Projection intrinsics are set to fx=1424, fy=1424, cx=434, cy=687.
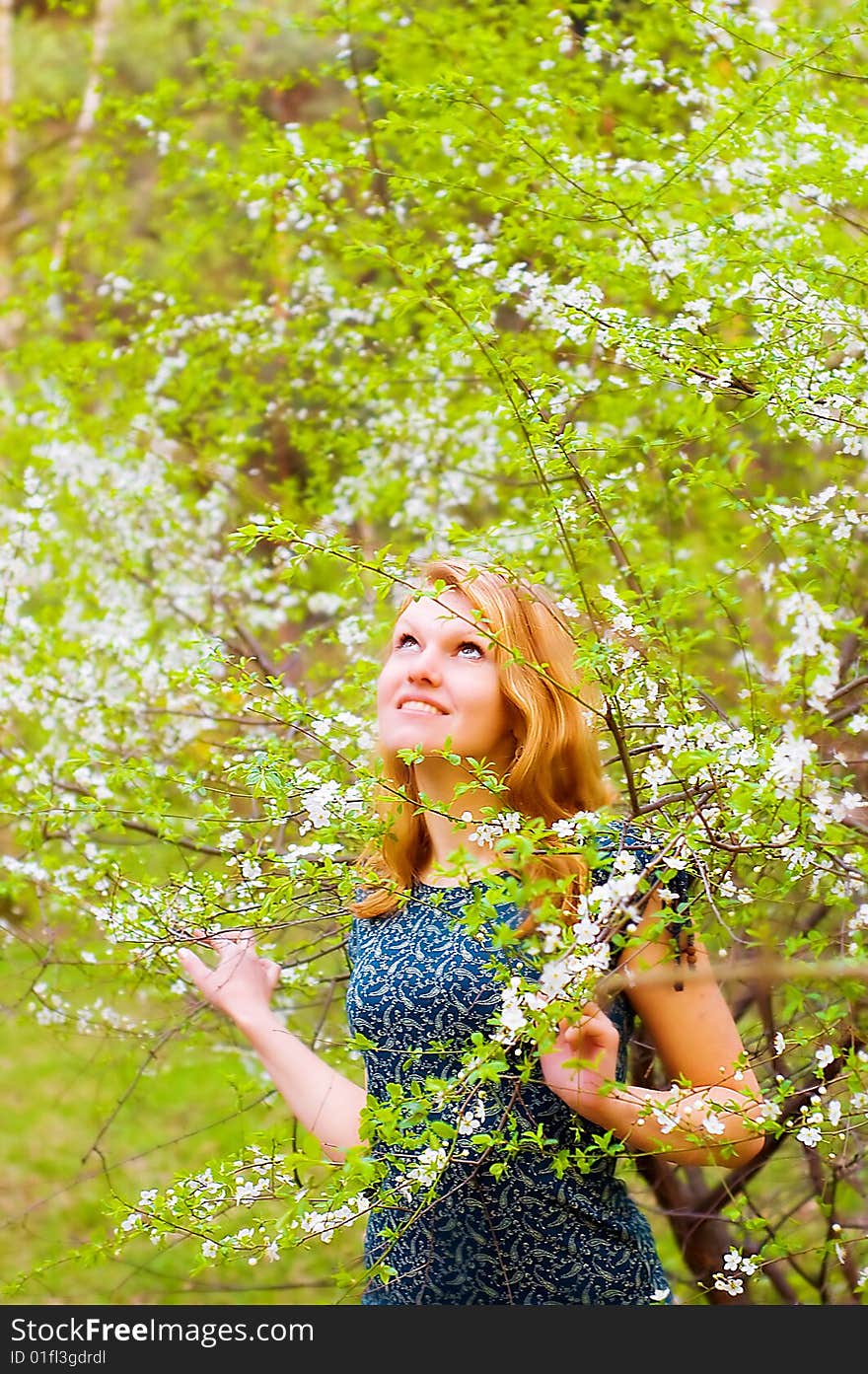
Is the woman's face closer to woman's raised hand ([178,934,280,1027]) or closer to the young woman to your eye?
the young woman

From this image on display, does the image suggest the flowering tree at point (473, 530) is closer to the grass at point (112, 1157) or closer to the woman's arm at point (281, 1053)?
the woman's arm at point (281, 1053)

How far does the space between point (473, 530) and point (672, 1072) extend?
3.45 ft

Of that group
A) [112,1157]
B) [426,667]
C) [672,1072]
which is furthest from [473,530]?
[112,1157]

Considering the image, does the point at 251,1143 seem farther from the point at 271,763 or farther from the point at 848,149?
the point at 848,149

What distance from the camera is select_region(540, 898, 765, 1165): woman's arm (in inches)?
65.5

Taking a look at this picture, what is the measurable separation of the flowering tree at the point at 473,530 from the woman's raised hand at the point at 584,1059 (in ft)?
0.28

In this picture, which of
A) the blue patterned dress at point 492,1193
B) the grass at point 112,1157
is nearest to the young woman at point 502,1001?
the blue patterned dress at point 492,1193

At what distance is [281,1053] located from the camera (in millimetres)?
2172

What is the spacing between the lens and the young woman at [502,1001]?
1610mm

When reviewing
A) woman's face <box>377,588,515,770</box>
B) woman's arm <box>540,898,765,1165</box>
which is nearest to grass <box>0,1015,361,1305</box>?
woman's face <box>377,588,515,770</box>

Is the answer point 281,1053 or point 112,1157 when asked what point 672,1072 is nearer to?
point 281,1053

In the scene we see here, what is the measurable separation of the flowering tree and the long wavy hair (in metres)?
0.06

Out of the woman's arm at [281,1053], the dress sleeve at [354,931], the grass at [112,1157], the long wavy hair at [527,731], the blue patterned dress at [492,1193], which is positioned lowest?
the blue patterned dress at [492,1193]

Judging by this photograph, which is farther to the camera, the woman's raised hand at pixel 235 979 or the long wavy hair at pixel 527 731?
the woman's raised hand at pixel 235 979
